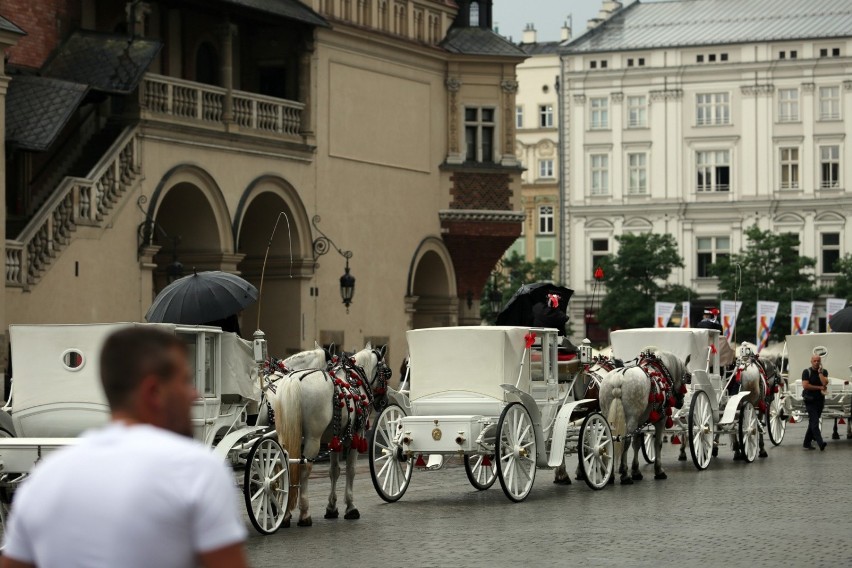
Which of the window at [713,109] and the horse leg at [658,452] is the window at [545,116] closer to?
the window at [713,109]

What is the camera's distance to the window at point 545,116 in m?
99.4

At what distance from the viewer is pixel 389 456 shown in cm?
1650

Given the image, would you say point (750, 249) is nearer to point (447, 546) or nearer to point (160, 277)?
point (160, 277)

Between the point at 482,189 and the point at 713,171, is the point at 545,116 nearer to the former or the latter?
the point at 713,171

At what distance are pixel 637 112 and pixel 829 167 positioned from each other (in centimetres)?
906

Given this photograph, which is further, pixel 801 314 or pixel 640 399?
pixel 801 314

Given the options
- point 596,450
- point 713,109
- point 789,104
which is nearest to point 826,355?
point 596,450

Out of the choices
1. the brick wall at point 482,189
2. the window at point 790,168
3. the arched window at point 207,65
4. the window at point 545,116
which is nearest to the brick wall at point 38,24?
the arched window at point 207,65

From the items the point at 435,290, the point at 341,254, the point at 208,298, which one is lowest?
the point at 208,298

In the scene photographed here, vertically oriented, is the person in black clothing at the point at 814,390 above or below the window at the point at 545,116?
below

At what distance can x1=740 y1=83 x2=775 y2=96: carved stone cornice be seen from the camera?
76.2m

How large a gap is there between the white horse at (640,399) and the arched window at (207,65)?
49.5ft

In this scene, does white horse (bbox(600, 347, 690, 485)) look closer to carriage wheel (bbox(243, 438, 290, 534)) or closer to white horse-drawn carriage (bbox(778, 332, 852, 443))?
carriage wheel (bbox(243, 438, 290, 534))

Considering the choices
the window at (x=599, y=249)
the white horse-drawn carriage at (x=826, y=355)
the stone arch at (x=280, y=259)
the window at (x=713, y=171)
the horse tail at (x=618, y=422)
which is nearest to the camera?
the horse tail at (x=618, y=422)
